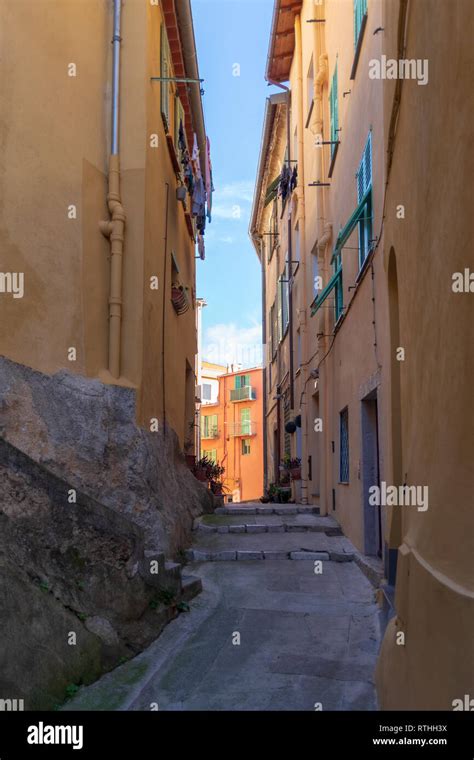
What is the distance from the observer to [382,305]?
24.0ft

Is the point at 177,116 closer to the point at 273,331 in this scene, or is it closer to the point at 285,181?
the point at 285,181

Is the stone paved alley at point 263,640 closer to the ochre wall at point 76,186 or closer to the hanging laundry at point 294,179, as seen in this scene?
the ochre wall at point 76,186

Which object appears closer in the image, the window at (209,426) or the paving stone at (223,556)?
the paving stone at (223,556)

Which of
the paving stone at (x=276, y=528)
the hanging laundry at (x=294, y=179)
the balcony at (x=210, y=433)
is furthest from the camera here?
the balcony at (x=210, y=433)

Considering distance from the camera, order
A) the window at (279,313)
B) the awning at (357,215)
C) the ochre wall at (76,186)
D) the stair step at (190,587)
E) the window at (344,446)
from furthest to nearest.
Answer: the window at (279,313) < the window at (344,446) < the awning at (357,215) < the ochre wall at (76,186) < the stair step at (190,587)

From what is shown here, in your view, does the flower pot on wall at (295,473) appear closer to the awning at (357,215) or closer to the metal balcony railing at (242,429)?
the awning at (357,215)

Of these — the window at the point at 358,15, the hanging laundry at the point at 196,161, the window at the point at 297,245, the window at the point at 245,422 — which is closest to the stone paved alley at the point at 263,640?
the window at the point at 358,15

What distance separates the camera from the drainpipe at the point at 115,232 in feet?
26.1

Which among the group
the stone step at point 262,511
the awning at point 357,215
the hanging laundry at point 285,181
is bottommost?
the stone step at point 262,511

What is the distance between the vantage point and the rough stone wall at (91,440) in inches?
257

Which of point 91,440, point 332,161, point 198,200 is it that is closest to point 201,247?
point 198,200

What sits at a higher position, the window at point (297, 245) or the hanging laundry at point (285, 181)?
the hanging laundry at point (285, 181)

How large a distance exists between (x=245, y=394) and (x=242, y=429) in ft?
6.83

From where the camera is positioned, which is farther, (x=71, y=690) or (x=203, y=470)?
(x=203, y=470)
